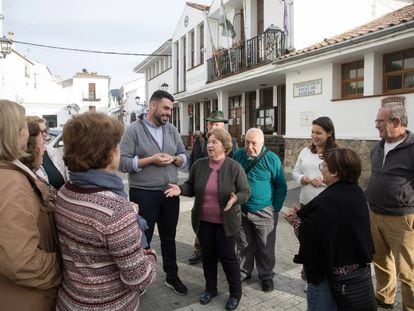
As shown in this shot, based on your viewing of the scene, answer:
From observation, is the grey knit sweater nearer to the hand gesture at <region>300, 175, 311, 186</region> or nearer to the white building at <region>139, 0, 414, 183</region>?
the hand gesture at <region>300, 175, 311, 186</region>

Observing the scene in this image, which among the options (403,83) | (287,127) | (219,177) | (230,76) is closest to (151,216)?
(219,177)

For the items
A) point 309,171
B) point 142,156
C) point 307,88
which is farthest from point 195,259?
point 307,88

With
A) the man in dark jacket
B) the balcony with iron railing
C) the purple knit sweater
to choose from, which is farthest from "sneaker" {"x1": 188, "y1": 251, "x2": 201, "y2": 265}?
the balcony with iron railing

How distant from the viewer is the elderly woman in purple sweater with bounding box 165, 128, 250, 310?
3250mm

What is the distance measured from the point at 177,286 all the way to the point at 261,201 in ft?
3.95

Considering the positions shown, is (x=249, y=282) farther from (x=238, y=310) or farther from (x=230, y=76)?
(x=230, y=76)

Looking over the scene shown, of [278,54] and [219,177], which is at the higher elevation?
[278,54]

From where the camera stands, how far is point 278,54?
460 inches

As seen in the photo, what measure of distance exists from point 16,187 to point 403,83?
8961 millimetres

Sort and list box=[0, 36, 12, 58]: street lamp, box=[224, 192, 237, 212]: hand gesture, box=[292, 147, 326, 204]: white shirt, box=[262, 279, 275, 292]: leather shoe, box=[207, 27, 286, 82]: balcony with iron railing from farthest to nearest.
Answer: box=[207, 27, 286, 82]: balcony with iron railing, box=[0, 36, 12, 58]: street lamp, box=[262, 279, 275, 292]: leather shoe, box=[292, 147, 326, 204]: white shirt, box=[224, 192, 237, 212]: hand gesture

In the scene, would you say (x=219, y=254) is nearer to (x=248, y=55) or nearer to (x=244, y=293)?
(x=244, y=293)

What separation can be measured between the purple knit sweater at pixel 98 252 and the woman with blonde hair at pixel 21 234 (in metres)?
0.07

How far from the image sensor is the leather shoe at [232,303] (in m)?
3.26

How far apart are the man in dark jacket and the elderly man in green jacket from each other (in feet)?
3.19
